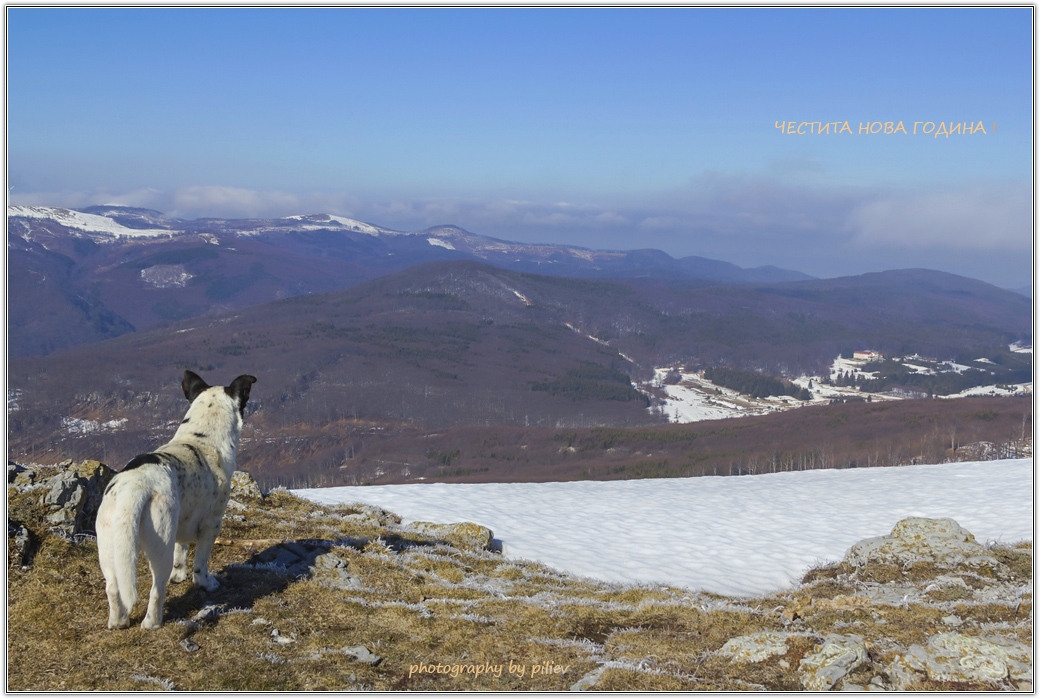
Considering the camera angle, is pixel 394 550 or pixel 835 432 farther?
pixel 835 432

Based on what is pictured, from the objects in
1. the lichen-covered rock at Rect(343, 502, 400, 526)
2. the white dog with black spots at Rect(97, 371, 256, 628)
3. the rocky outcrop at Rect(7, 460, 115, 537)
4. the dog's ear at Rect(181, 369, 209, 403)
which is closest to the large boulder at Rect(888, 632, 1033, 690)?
the white dog with black spots at Rect(97, 371, 256, 628)

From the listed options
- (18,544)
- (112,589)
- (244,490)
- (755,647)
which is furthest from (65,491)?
(755,647)

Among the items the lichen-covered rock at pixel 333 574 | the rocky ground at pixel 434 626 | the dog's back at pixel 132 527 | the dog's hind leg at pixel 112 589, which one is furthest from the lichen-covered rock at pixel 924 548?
the dog's hind leg at pixel 112 589

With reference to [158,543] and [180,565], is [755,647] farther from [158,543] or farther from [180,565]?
[180,565]

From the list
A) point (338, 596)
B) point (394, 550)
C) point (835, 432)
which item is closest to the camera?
point (338, 596)

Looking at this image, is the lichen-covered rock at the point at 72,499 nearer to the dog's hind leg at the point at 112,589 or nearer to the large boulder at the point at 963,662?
the dog's hind leg at the point at 112,589

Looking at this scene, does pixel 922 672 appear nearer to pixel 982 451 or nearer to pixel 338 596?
pixel 338 596

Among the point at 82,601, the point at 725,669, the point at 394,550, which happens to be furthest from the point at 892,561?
the point at 82,601
